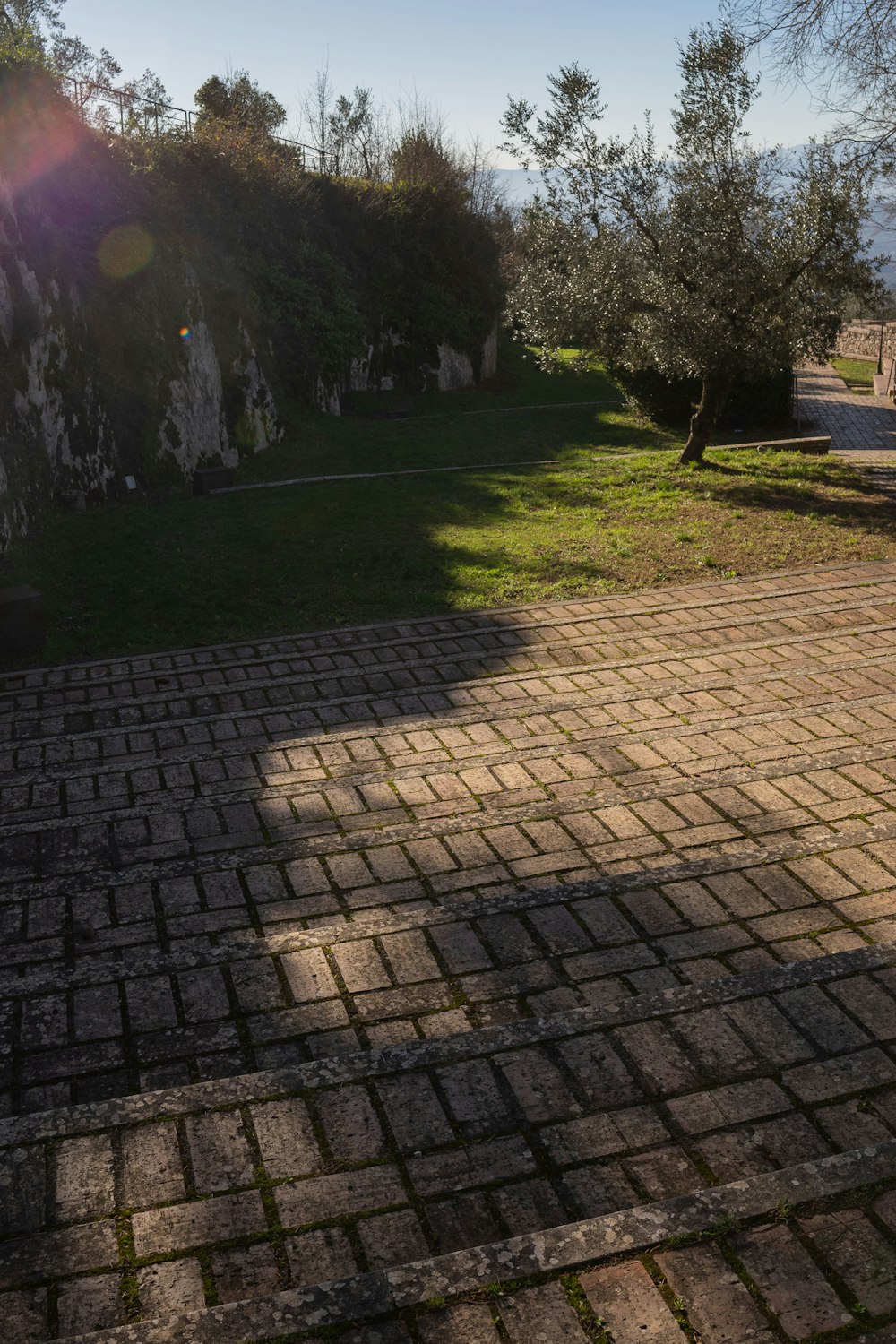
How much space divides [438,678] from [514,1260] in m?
5.56

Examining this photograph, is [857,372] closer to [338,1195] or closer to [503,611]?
[503,611]

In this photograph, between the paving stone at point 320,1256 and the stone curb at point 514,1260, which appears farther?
the paving stone at point 320,1256

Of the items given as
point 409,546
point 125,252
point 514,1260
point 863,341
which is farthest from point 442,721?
point 863,341

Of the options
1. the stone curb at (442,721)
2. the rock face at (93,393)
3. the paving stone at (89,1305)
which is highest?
the rock face at (93,393)

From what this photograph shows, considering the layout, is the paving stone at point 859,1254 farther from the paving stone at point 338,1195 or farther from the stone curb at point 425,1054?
the paving stone at point 338,1195

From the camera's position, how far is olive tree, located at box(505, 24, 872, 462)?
49.1 feet

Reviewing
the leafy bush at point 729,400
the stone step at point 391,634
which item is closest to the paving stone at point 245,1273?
the stone step at point 391,634

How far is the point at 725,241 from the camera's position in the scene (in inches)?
595

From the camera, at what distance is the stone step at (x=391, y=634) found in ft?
27.9

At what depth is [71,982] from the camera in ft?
15.1

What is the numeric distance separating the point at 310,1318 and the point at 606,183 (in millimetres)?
16427

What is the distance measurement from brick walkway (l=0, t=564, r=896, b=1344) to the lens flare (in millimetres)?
10124

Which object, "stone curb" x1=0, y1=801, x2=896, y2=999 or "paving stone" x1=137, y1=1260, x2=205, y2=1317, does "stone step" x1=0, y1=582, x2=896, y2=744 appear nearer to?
"stone curb" x1=0, y1=801, x2=896, y2=999

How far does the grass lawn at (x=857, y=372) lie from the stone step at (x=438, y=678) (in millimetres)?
25670
